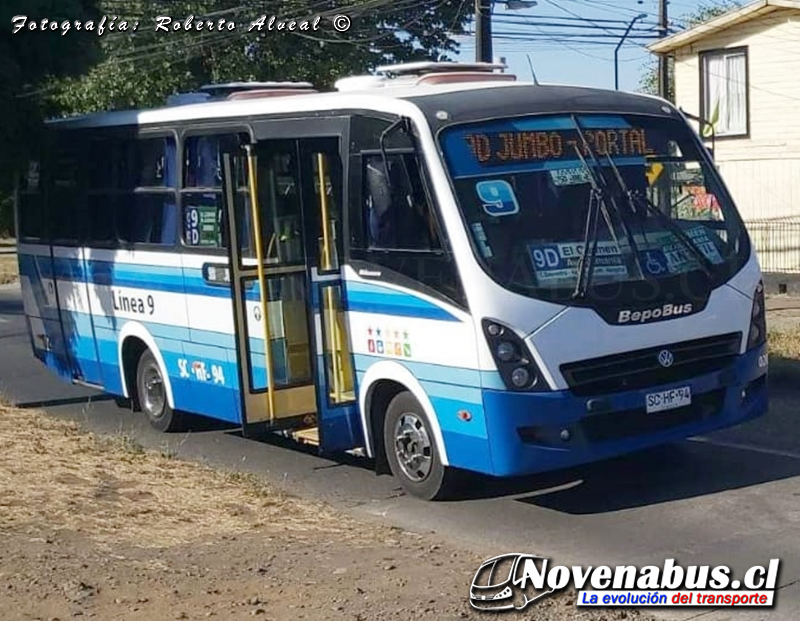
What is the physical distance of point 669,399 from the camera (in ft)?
31.3

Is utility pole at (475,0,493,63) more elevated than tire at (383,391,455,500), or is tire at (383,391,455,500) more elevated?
utility pole at (475,0,493,63)

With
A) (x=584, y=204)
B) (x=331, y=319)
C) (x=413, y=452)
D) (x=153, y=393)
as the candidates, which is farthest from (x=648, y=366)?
(x=153, y=393)

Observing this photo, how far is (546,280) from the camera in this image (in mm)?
9211

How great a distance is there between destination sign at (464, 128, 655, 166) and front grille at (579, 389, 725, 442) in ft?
5.63

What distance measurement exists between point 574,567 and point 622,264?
226cm

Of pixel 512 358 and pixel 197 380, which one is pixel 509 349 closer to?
pixel 512 358

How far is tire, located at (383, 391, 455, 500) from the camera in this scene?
981 centimetres

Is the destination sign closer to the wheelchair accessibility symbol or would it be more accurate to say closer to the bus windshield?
the bus windshield

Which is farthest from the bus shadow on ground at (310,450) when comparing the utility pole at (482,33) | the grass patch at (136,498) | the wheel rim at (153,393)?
the utility pole at (482,33)

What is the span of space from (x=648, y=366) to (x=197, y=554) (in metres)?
3.10

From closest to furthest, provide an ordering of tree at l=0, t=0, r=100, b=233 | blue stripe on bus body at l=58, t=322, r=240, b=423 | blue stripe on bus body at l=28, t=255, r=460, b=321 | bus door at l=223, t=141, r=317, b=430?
blue stripe on bus body at l=28, t=255, r=460, b=321, bus door at l=223, t=141, r=317, b=430, blue stripe on bus body at l=58, t=322, r=240, b=423, tree at l=0, t=0, r=100, b=233

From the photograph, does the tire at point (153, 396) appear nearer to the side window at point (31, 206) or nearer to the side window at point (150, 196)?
the side window at point (150, 196)

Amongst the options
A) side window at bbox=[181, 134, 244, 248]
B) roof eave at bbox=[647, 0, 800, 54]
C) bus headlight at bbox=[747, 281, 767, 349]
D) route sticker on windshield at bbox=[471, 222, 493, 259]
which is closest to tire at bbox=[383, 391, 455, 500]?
route sticker on windshield at bbox=[471, 222, 493, 259]

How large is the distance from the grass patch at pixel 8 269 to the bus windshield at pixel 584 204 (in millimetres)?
21672
